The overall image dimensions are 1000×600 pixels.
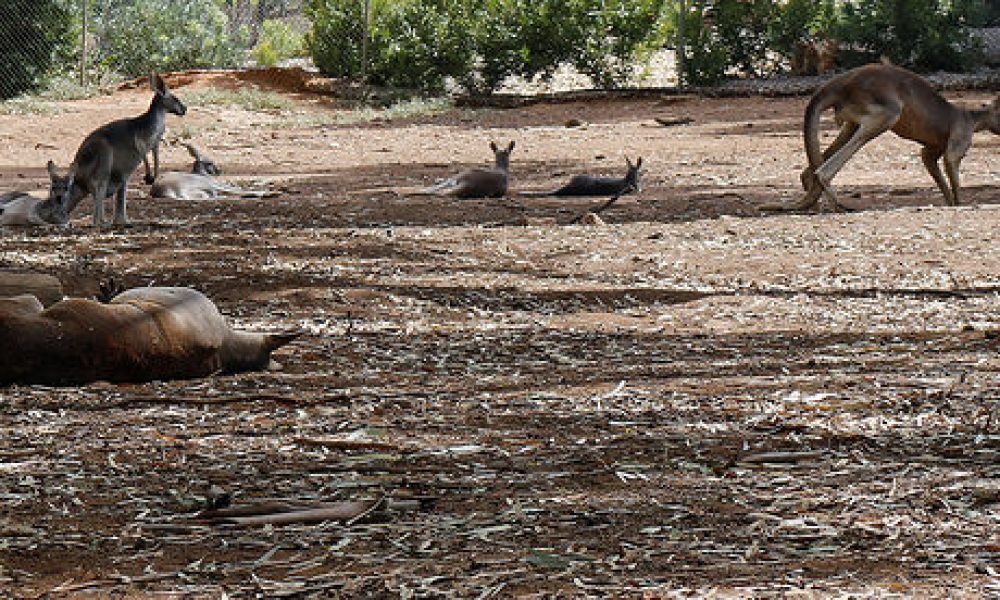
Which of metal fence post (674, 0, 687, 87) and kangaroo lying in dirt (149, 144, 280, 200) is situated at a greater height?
metal fence post (674, 0, 687, 87)

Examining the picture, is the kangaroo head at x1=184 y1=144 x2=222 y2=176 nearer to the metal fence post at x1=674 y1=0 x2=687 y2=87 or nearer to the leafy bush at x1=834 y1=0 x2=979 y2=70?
the metal fence post at x1=674 y1=0 x2=687 y2=87

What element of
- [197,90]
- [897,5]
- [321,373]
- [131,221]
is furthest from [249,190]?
[897,5]

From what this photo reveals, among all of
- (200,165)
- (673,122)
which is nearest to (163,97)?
(200,165)

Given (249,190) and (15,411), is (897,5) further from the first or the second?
(15,411)

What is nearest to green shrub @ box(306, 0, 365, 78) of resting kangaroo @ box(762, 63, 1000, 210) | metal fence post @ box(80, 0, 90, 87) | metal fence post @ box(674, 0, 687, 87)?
metal fence post @ box(80, 0, 90, 87)

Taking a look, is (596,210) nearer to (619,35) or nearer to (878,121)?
(878,121)

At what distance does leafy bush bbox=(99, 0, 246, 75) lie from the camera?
2562 centimetres

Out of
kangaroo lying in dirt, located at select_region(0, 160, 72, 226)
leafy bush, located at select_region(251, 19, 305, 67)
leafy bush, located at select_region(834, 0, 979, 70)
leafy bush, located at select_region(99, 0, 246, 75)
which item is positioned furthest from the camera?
leafy bush, located at select_region(251, 19, 305, 67)

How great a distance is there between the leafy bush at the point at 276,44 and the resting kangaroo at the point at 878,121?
16567 mm

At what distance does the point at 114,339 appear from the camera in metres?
5.48

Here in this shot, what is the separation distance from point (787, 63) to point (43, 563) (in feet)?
73.1

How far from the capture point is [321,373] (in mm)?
6184

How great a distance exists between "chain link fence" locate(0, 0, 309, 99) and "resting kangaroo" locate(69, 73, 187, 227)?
11.6 m

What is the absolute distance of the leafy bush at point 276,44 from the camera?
89.9 ft
